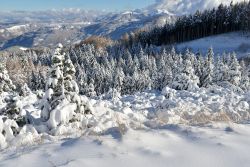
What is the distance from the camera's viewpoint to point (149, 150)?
22.7 feet

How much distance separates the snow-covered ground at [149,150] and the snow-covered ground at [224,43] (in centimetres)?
12610

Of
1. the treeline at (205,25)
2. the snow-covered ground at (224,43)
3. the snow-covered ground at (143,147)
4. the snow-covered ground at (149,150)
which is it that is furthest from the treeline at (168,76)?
the treeline at (205,25)

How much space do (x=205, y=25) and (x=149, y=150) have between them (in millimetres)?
153751

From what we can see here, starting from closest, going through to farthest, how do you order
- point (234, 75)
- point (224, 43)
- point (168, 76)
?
1. point (234, 75)
2. point (168, 76)
3. point (224, 43)

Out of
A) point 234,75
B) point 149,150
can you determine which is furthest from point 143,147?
point 234,75

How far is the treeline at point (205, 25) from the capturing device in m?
146

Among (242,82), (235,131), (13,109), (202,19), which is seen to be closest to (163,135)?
(235,131)

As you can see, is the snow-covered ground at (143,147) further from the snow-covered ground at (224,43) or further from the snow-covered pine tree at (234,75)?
the snow-covered ground at (224,43)

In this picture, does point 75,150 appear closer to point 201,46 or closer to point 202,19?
point 201,46

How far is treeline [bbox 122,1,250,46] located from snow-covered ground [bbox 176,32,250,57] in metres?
4.41

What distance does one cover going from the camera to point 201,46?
146 m

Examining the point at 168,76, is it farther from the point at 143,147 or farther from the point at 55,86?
the point at 143,147

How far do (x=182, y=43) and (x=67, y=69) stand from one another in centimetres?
14767

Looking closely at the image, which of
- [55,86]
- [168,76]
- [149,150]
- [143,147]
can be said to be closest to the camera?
[149,150]
